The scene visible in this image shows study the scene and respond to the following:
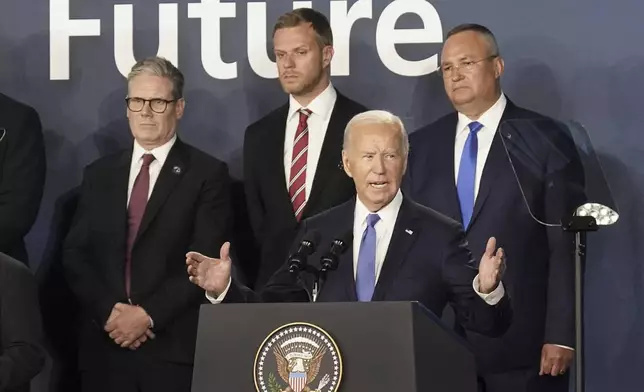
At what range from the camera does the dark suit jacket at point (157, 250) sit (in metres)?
4.42

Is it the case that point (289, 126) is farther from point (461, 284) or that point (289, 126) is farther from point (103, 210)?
point (461, 284)

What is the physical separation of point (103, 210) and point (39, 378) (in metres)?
0.87

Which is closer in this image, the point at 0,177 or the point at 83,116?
the point at 0,177

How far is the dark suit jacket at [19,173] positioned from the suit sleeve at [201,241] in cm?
80

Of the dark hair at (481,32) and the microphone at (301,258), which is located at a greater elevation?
the dark hair at (481,32)

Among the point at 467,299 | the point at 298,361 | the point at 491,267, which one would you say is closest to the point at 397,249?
the point at 467,299

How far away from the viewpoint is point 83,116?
16.6ft

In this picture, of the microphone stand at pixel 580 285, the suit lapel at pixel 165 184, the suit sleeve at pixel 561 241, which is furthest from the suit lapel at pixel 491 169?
the suit lapel at pixel 165 184

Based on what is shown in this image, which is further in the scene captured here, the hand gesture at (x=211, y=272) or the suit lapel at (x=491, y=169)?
the suit lapel at (x=491, y=169)

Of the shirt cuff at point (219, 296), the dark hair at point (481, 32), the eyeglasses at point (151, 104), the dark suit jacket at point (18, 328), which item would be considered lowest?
the dark suit jacket at point (18, 328)

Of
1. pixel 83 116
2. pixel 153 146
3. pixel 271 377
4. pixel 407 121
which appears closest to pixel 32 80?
pixel 83 116

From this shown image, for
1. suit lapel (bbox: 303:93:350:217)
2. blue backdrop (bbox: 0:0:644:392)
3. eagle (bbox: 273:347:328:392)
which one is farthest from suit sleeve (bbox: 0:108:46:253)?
eagle (bbox: 273:347:328:392)

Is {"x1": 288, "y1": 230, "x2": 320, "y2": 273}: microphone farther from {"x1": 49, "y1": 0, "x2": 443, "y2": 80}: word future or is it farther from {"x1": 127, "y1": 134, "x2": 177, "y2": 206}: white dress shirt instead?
{"x1": 49, "y1": 0, "x2": 443, "y2": 80}: word future

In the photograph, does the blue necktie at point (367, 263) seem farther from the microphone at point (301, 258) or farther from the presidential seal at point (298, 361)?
the presidential seal at point (298, 361)
